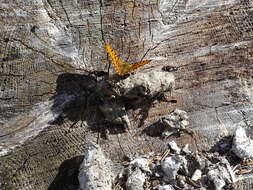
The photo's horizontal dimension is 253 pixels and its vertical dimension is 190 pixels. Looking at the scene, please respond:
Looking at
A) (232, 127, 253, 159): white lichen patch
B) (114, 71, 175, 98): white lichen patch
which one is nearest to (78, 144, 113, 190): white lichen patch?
(114, 71, 175, 98): white lichen patch

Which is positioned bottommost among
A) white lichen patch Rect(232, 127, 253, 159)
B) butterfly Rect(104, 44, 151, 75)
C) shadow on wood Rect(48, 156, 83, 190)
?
shadow on wood Rect(48, 156, 83, 190)

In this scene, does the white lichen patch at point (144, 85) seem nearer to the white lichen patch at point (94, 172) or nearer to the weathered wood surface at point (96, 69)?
the weathered wood surface at point (96, 69)

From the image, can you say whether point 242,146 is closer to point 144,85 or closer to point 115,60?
point 144,85

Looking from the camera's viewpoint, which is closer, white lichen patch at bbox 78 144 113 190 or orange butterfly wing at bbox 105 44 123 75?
white lichen patch at bbox 78 144 113 190

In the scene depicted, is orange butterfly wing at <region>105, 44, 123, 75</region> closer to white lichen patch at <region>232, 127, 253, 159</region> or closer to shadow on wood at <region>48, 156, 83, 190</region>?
shadow on wood at <region>48, 156, 83, 190</region>

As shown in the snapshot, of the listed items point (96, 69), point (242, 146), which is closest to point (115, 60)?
point (96, 69)

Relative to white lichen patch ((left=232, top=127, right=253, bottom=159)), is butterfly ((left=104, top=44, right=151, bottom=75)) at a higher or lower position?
higher

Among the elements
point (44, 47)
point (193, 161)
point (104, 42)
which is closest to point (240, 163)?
point (193, 161)
